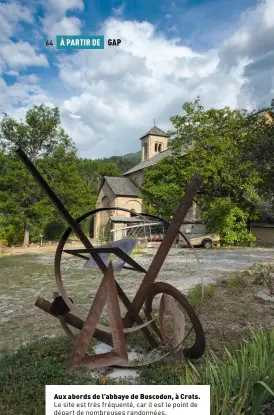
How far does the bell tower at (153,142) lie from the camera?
2083 inches

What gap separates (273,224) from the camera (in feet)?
98.9

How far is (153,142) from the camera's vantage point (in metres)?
53.1

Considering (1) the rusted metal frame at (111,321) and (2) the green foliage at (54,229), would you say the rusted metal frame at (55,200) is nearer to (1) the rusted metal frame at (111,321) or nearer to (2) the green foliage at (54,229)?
(1) the rusted metal frame at (111,321)

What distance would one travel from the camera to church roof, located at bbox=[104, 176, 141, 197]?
4428cm

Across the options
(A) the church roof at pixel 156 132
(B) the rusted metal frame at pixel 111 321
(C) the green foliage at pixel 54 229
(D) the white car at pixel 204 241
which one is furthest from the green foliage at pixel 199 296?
(A) the church roof at pixel 156 132

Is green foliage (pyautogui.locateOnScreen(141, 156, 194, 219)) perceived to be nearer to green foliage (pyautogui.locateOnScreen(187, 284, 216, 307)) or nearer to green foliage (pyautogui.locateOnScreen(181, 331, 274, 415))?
green foliage (pyautogui.locateOnScreen(187, 284, 216, 307))

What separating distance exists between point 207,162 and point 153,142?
27.7m

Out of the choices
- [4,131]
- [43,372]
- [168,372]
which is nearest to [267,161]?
[168,372]

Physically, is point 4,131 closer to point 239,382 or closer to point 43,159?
point 43,159

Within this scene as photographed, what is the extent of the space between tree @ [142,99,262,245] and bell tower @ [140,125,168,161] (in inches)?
921

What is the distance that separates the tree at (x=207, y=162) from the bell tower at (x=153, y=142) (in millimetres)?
23382

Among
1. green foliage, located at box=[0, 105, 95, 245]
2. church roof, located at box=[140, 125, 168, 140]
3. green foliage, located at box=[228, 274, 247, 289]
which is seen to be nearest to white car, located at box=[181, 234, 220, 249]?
green foliage, located at box=[0, 105, 95, 245]

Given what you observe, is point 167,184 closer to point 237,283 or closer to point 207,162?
point 207,162

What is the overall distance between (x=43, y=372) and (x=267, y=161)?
11.5 meters
